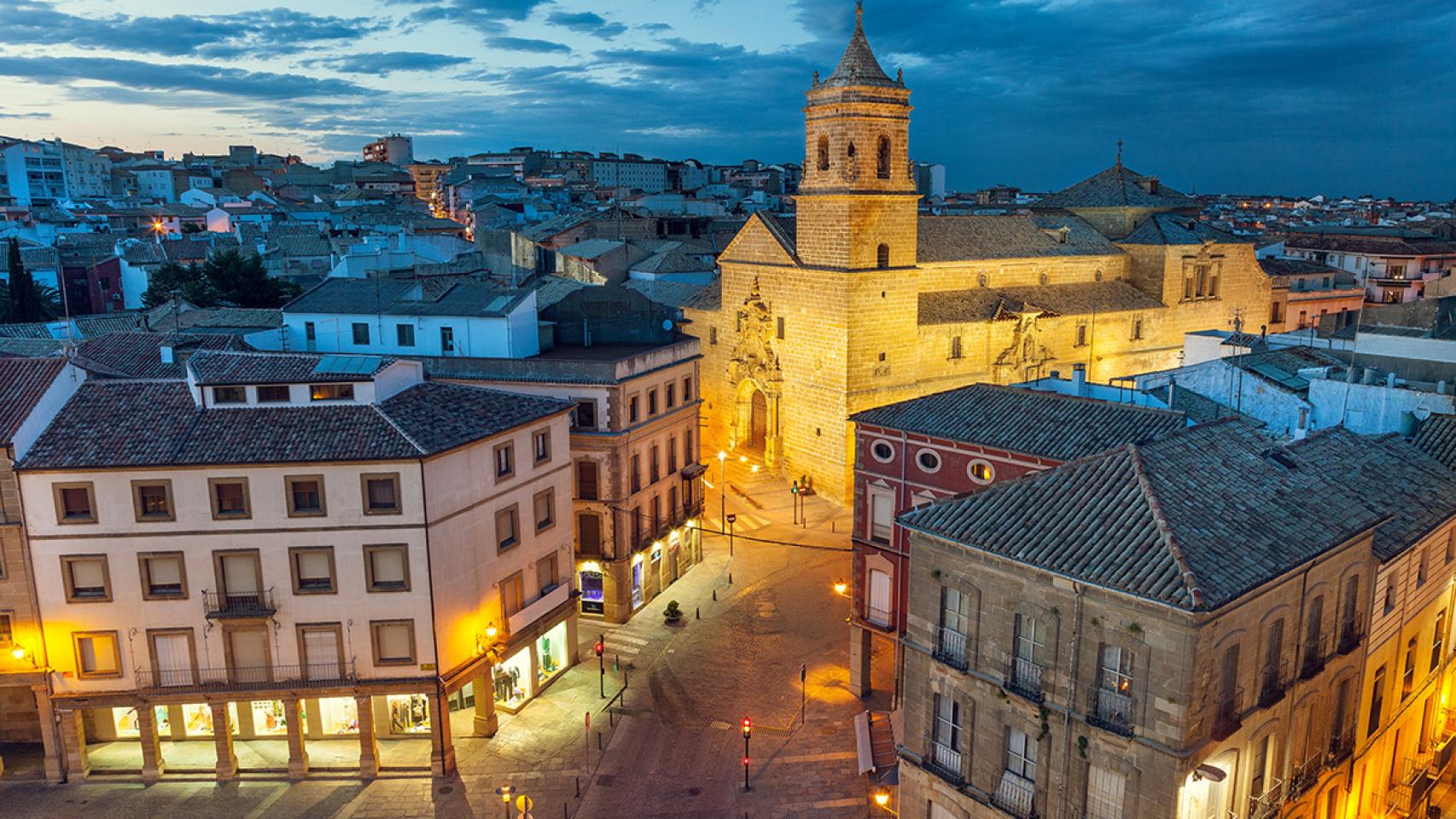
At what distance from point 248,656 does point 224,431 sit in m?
6.63

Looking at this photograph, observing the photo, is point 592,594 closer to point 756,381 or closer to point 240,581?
point 240,581

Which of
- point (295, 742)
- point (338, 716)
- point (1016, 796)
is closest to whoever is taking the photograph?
point (1016, 796)

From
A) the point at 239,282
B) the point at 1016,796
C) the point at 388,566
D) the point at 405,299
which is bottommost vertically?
the point at 1016,796

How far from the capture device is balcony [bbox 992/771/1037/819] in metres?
21.1

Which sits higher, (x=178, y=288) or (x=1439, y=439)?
(x=178, y=288)

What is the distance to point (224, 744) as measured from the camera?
29.1 metres

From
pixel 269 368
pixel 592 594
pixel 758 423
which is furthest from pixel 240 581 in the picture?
pixel 758 423

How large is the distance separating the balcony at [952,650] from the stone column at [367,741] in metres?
16.9

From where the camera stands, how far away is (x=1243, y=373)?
3469 centimetres

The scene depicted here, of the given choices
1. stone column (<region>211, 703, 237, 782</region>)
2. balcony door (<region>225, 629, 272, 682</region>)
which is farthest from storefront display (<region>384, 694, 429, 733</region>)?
stone column (<region>211, 703, 237, 782</region>)

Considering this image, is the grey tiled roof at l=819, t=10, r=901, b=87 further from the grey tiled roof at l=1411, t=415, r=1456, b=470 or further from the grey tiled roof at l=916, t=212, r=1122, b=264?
the grey tiled roof at l=1411, t=415, r=1456, b=470

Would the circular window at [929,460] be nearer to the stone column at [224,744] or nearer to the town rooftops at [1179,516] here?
the town rooftops at [1179,516]

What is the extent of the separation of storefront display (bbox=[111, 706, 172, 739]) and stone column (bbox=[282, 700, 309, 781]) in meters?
4.58

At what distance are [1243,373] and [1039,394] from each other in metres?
9.34
